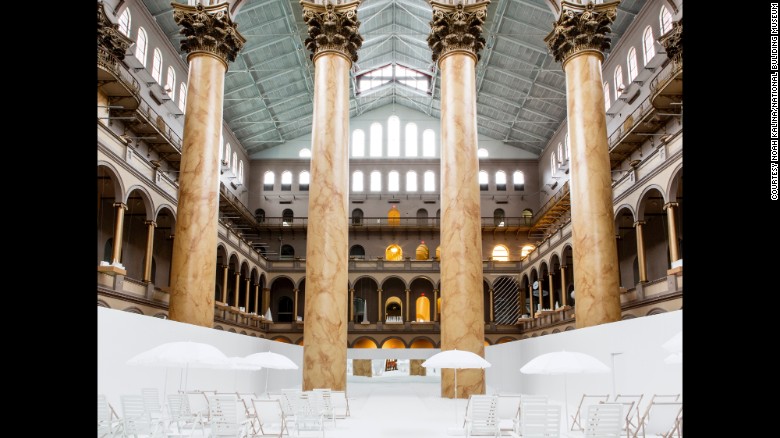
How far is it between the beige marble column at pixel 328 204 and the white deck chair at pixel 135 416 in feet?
17.9

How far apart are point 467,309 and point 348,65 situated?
7035 millimetres

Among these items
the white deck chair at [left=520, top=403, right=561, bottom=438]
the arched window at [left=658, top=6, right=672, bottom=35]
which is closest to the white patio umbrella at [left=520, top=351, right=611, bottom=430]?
the white deck chair at [left=520, top=403, right=561, bottom=438]

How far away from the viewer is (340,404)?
43.1 ft

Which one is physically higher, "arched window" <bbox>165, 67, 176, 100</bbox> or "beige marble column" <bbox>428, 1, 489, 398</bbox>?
"arched window" <bbox>165, 67, 176, 100</bbox>

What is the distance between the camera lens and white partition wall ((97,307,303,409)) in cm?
1027

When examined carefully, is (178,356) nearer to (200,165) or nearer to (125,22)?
(200,165)

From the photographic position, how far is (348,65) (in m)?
17.0

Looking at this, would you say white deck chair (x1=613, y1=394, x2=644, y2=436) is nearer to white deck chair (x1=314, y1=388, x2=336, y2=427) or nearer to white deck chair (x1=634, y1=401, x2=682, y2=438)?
white deck chair (x1=634, y1=401, x2=682, y2=438)

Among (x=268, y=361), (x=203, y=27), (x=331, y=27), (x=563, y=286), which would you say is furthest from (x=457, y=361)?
(x=563, y=286)

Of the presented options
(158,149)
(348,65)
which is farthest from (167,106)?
(348,65)

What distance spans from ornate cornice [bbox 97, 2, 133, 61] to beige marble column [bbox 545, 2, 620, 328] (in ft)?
54.5

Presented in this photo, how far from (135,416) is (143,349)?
9.26ft

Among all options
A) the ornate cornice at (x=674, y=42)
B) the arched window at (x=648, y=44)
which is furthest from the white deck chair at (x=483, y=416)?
the arched window at (x=648, y=44)

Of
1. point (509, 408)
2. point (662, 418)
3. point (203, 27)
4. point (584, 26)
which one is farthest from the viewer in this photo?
point (203, 27)
